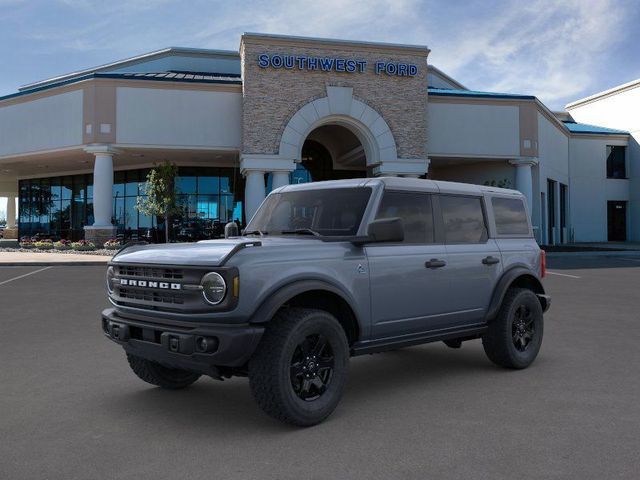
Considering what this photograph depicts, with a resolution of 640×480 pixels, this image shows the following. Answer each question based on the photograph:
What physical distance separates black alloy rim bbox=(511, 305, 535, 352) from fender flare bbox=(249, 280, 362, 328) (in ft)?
8.55

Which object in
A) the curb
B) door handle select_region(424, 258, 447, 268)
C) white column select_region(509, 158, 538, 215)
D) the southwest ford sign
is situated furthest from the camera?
white column select_region(509, 158, 538, 215)

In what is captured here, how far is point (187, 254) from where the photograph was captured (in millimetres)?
4398

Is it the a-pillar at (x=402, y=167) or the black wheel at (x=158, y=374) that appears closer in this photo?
the black wheel at (x=158, y=374)

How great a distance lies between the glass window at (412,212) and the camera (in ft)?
17.6

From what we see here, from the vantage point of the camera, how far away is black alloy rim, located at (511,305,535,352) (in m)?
6.28

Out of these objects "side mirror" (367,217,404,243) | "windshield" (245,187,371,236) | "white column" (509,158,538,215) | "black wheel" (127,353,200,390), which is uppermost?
"white column" (509,158,538,215)

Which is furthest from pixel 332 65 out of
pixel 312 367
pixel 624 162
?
pixel 624 162

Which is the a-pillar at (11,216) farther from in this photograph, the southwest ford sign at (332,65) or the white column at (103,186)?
the southwest ford sign at (332,65)

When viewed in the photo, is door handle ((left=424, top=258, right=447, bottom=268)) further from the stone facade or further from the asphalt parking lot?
the stone facade

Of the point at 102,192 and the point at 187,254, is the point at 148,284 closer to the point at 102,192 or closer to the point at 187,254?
the point at 187,254

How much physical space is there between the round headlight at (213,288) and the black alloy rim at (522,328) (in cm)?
350

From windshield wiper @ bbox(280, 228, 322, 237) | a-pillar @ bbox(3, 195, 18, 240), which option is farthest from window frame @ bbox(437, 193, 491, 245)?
a-pillar @ bbox(3, 195, 18, 240)

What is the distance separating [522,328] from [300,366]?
3.02 m

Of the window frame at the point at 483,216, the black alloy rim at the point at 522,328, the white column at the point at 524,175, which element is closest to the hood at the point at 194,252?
the window frame at the point at 483,216
